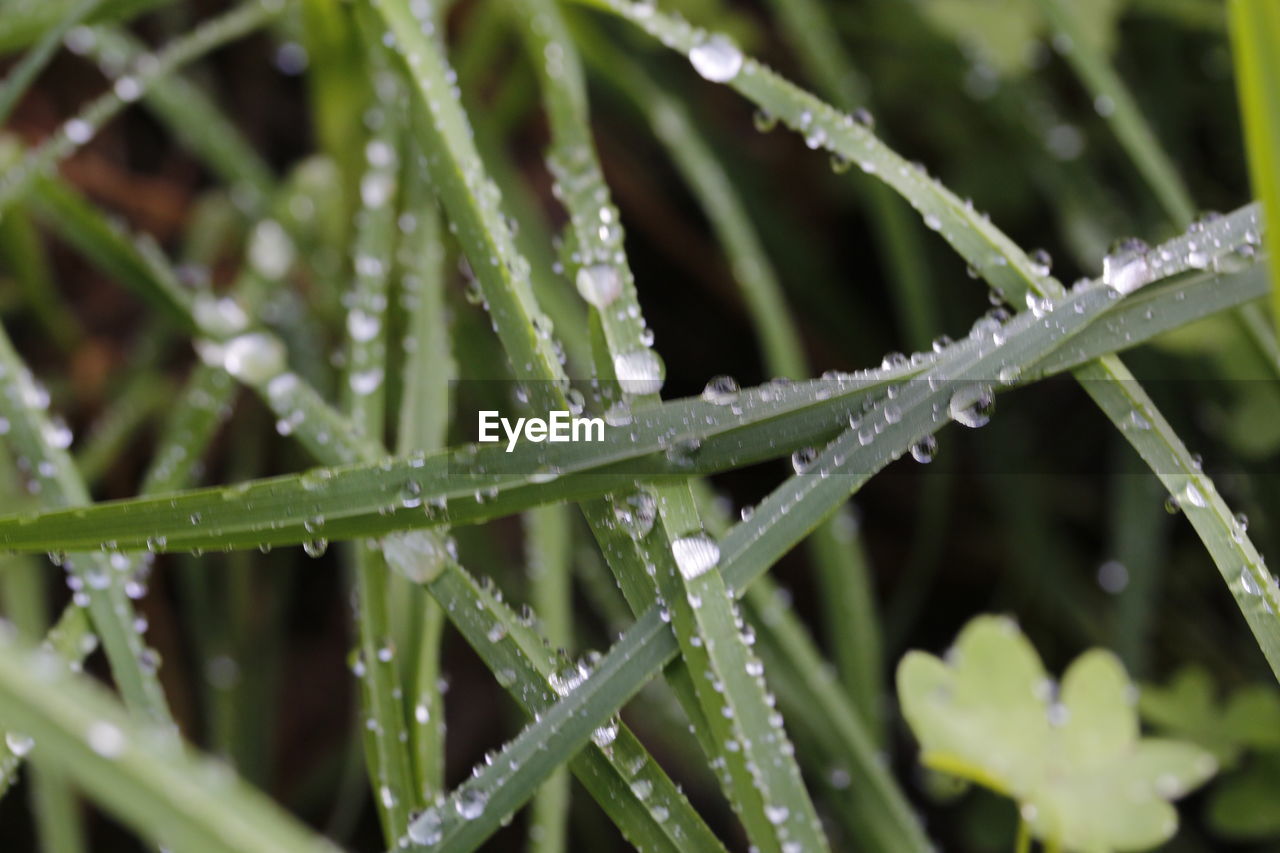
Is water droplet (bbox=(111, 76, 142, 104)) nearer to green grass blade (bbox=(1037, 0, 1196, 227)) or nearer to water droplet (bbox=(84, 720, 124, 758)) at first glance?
water droplet (bbox=(84, 720, 124, 758))

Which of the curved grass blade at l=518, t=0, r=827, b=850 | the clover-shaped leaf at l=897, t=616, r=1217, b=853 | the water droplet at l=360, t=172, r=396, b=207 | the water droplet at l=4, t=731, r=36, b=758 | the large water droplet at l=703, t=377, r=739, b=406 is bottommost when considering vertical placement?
the water droplet at l=4, t=731, r=36, b=758

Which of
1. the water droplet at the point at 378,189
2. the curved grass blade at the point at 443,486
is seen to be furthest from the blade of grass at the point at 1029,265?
the water droplet at the point at 378,189

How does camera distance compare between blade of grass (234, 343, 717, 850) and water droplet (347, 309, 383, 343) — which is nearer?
blade of grass (234, 343, 717, 850)

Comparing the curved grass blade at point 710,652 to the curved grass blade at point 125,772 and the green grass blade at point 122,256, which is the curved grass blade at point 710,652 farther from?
the green grass blade at point 122,256

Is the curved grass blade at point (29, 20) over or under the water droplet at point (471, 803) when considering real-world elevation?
over

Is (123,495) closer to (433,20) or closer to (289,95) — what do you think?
A: (289,95)

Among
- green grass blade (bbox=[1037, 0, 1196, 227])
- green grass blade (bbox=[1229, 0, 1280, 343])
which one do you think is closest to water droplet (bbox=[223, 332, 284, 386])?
green grass blade (bbox=[1229, 0, 1280, 343])

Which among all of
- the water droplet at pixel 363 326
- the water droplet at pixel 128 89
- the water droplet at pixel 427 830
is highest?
the water droplet at pixel 128 89

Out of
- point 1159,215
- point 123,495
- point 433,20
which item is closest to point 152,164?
point 123,495
